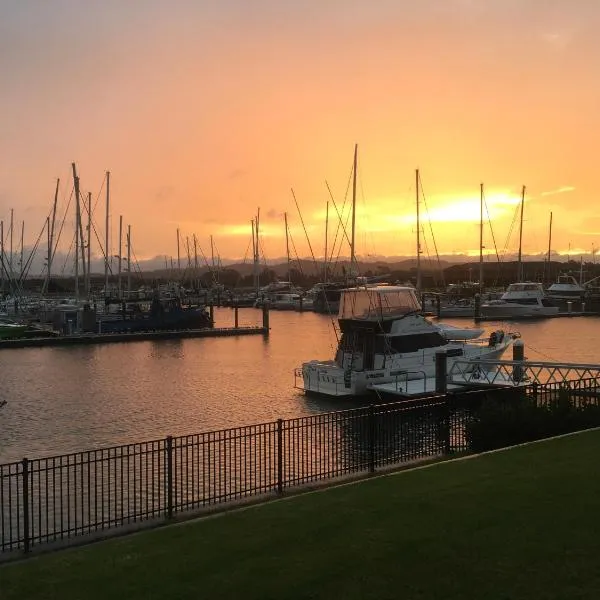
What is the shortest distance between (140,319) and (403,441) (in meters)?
58.5

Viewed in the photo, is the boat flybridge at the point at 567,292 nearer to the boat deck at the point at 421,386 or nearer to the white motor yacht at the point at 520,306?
the white motor yacht at the point at 520,306

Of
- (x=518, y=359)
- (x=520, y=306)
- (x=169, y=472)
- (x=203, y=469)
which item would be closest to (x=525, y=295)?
(x=520, y=306)

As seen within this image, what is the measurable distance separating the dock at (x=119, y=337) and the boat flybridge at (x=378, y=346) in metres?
35.9

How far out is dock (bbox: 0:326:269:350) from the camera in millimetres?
64188

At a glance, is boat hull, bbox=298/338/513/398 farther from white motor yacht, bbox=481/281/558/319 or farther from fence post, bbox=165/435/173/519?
white motor yacht, bbox=481/281/558/319

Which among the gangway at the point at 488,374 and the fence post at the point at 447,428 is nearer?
the fence post at the point at 447,428

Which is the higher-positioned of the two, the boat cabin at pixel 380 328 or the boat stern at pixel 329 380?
the boat cabin at pixel 380 328

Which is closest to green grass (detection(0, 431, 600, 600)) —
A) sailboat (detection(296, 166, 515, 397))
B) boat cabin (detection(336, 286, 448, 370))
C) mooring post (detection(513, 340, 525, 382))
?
sailboat (detection(296, 166, 515, 397))

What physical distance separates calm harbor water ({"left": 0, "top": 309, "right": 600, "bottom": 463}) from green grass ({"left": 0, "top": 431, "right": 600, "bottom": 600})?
15404 millimetres

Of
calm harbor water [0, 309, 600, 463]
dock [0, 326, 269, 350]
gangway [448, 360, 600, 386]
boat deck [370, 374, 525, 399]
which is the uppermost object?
gangway [448, 360, 600, 386]

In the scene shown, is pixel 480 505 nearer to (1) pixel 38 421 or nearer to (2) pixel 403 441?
(2) pixel 403 441

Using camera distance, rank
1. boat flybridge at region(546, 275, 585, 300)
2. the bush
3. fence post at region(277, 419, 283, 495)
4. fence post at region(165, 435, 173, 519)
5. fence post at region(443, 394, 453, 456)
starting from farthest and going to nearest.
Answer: boat flybridge at region(546, 275, 585, 300) → fence post at region(443, 394, 453, 456) → the bush → fence post at region(277, 419, 283, 495) → fence post at region(165, 435, 173, 519)

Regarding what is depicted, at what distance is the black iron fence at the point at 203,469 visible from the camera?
46.8ft

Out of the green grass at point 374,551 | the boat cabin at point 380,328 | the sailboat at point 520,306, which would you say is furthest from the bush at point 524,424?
the sailboat at point 520,306
